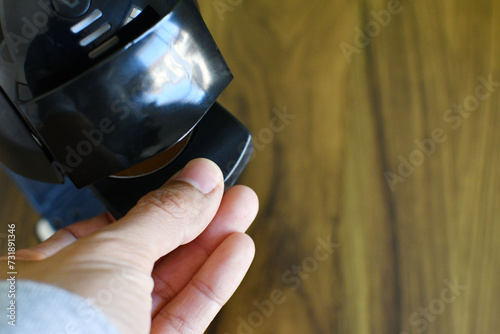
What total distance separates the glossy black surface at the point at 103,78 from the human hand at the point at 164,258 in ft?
0.19

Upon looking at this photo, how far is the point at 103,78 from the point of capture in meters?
0.38

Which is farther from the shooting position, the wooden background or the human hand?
the wooden background

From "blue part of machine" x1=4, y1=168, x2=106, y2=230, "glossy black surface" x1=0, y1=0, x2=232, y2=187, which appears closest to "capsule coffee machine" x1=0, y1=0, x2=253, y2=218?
"glossy black surface" x1=0, y1=0, x2=232, y2=187

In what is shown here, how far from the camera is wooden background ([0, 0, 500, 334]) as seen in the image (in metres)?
0.56

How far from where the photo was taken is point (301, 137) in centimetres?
62

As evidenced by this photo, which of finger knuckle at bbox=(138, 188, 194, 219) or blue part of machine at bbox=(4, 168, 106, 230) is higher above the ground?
finger knuckle at bbox=(138, 188, 194, 219)

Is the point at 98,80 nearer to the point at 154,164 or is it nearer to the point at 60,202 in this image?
the point at 154,164

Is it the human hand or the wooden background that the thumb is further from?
the wooden background

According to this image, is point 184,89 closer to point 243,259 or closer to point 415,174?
point 243,259

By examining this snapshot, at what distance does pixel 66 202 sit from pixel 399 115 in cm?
46

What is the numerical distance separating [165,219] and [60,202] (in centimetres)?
25

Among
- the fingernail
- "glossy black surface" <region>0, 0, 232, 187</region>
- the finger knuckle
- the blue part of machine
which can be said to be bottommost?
the blue part of machine

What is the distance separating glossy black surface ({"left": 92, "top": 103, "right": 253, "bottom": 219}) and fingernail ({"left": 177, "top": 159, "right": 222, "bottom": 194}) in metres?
0.06

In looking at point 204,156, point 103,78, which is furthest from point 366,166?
point 103,78
